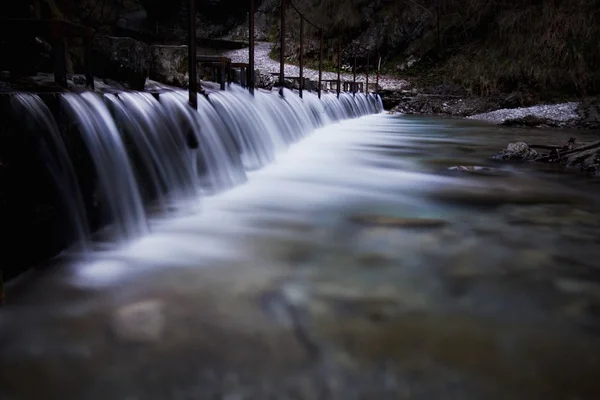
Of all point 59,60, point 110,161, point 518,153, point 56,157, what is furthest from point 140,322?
point 518,153

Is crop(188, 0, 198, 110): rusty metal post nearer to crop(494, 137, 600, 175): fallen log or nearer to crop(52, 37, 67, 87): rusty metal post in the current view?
crop(52, 37, 67, 87): rusty metal post

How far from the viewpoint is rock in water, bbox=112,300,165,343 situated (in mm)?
1666

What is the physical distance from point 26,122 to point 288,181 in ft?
9.08

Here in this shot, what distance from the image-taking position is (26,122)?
2295mm

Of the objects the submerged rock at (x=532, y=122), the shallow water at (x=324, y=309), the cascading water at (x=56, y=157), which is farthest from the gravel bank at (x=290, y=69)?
the cascading water at (x=56, y=157)

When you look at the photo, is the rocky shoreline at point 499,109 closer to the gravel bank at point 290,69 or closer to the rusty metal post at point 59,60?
the gravel bank at point 290,69

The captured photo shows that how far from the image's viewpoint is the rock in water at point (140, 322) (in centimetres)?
167

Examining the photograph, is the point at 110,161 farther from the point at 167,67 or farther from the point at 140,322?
the point at 167,67

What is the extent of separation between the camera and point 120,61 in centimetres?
479

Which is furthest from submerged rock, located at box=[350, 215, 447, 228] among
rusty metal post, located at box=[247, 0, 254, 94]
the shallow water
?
rusty metal post, located at box=[247, 0, 254, 94]

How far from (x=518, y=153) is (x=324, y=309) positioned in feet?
16.0

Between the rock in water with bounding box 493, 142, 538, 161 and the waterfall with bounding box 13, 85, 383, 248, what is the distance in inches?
110

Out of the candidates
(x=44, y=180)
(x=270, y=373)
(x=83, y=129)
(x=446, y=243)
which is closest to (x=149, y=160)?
(x=83, y=129)

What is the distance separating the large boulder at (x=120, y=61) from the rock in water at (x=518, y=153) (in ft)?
13.7
